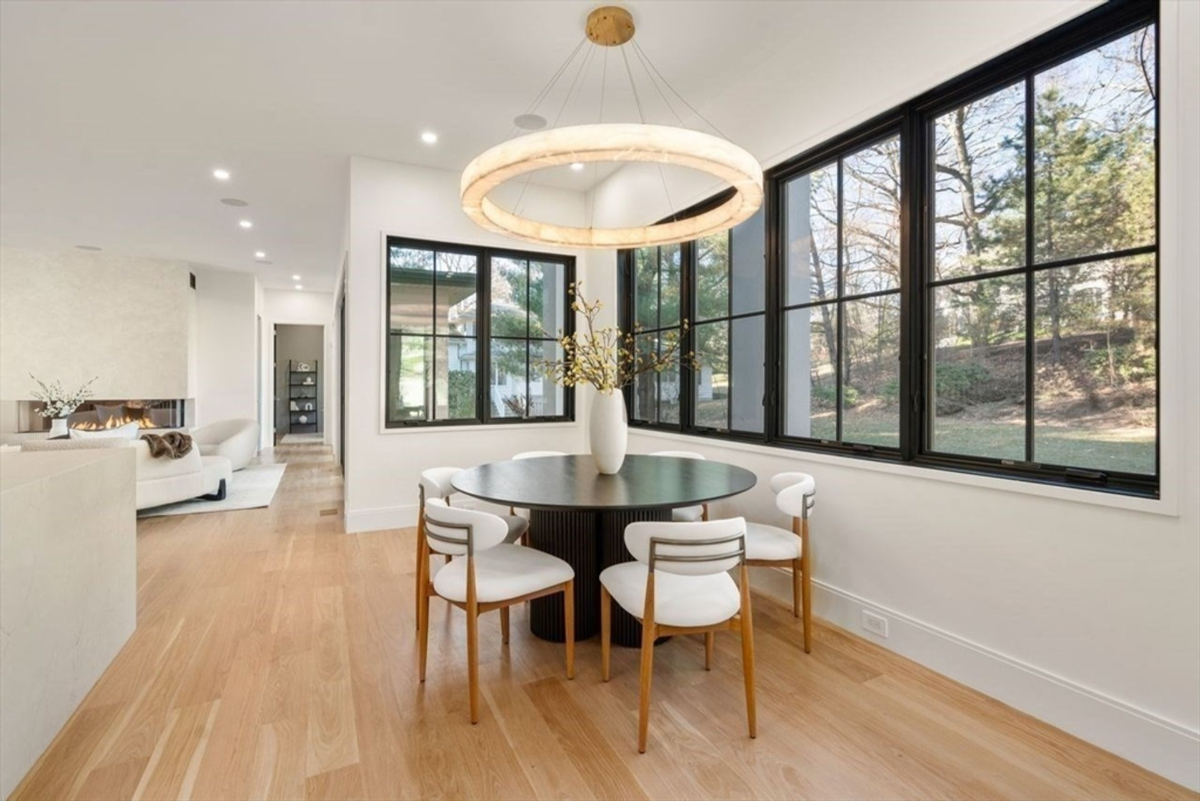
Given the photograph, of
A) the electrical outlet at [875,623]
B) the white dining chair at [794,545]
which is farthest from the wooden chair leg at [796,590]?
the electrical outlet at [875,623]

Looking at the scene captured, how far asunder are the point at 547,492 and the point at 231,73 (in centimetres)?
326

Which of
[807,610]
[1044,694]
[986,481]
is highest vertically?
[986,481]

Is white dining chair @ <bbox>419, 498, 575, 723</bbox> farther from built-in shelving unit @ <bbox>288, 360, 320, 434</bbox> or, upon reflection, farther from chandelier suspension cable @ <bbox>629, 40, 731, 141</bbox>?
built-in shelving unit @ <bbox>288, 360, 320, 434</bbox>

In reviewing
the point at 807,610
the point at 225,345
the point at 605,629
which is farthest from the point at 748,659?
the point at 225,345

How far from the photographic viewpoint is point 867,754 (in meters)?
1.82

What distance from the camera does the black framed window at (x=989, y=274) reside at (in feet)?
6.17

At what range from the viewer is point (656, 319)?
14.6ft

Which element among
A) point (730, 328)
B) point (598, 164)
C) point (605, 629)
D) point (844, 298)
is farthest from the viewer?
point (598, 164)

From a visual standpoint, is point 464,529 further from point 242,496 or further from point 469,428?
point 242,496

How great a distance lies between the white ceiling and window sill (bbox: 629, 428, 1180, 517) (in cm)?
171

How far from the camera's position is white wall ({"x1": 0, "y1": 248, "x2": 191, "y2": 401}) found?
24.3 feet

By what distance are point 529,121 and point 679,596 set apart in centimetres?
345

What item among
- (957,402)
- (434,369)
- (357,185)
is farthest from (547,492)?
(357,185)

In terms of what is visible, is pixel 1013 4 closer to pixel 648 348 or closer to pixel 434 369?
pixel 648 348
